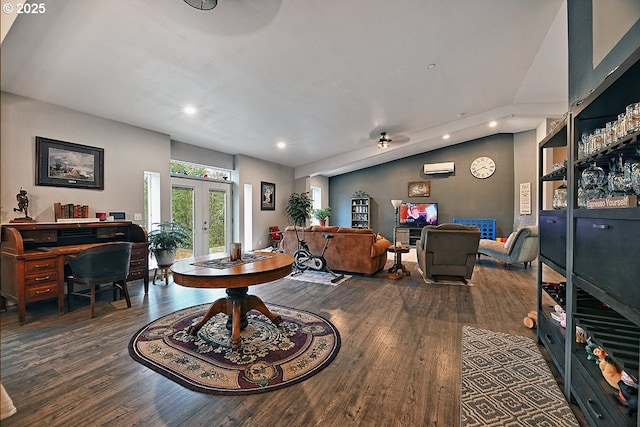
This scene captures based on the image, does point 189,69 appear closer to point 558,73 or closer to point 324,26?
point 324,26

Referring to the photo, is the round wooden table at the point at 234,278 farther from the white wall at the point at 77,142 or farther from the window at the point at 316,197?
the window at the point at 316,197

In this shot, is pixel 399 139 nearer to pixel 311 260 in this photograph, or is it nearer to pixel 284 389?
pixel 311 260

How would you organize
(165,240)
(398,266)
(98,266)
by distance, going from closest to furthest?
1. (98,266)
2. (165,240)
3. (398,266)

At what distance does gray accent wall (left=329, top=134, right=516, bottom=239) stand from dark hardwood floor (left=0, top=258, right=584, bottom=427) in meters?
5.20

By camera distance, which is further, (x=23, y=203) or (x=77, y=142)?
(x=77, y=142)

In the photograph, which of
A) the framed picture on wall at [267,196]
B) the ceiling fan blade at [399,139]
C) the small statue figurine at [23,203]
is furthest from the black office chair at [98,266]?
the ceiling fan blade at [399,139]

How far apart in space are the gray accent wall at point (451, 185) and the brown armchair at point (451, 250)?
4.57 metres

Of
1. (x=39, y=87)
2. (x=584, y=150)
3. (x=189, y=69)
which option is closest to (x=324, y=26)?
(x=189, y=69)

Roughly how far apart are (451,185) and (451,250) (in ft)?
16.3

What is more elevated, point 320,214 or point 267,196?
point 267,196

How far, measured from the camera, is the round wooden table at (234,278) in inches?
85.7

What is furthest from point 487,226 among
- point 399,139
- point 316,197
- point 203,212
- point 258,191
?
point 203,212

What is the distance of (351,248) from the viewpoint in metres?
4.91

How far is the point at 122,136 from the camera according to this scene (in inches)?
182
